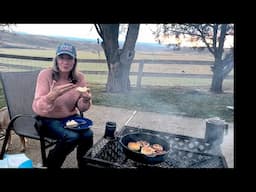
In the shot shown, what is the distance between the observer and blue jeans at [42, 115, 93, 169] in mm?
1722

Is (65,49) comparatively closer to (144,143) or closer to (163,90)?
(144,143)

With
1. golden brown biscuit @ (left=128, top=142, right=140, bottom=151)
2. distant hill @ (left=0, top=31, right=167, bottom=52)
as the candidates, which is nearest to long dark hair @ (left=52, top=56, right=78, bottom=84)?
distant hill @ (left=0, top=31, right=167, bottom=52)

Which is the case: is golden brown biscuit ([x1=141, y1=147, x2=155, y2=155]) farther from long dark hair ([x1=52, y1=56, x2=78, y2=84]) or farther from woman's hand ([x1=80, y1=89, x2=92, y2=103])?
long dark hair ([x1=52, y1=56, x2=78, y2=84])

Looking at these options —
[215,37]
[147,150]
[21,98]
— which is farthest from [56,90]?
[215,37]

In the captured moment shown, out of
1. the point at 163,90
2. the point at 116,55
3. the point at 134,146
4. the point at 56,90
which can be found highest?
the point at 116,55

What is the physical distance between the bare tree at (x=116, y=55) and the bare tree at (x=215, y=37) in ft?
0.94

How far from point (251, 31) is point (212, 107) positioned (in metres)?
→ 1.08

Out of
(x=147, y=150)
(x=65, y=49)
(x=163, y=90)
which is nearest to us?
(x=147, y=150)

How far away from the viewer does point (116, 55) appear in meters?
2.13

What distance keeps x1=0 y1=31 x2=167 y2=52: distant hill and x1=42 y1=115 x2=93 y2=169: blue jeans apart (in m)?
0.54

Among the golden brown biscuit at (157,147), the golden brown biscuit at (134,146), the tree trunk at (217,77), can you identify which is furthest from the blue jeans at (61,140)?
the tree trunk at (217,77)

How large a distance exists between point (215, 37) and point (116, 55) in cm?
79

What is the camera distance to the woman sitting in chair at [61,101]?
172cm

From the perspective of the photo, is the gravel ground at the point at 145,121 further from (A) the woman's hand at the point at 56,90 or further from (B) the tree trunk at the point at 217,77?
(A) the woman's hand at the point at 56,90
